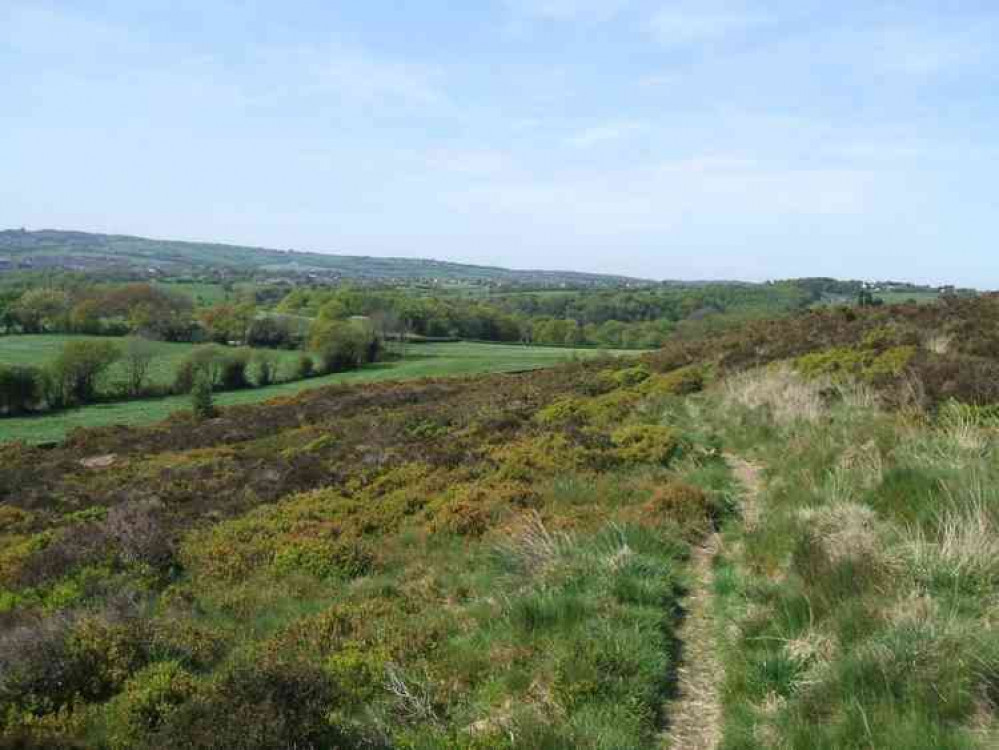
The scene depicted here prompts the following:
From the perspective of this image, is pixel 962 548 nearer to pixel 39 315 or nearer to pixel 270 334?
pixel 270 334

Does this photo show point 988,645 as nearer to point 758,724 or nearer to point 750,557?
point 758,724

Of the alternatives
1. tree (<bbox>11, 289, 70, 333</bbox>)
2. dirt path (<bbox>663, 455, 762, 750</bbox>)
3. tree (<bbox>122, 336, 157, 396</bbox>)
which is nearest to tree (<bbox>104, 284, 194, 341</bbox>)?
tree (<bbox>11, 289, 70, 333</bbox>)

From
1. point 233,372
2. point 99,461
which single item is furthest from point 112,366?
point 99,461

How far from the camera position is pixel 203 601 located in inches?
335

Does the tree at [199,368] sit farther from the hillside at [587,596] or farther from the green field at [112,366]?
the hillside at [587,596]

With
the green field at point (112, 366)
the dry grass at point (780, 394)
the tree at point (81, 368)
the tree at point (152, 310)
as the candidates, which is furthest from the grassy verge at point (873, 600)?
the tree at point (152, 310)

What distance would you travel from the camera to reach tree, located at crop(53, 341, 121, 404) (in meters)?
58.6

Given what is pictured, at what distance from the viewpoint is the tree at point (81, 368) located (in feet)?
192

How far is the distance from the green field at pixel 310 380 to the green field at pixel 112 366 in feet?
1.97

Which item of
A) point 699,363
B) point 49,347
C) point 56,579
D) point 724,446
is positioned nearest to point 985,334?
point 724,446

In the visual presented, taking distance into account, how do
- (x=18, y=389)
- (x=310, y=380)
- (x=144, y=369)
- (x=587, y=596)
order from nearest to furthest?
1. (x=587, y=596)
2. (x=18, y=389)
3. (x=144, y=369)
4. (x=310, y=380)

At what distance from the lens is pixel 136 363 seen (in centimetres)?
6544

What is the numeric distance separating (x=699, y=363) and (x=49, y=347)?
84.0 metres

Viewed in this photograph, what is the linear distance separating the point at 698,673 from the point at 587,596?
103 cm
